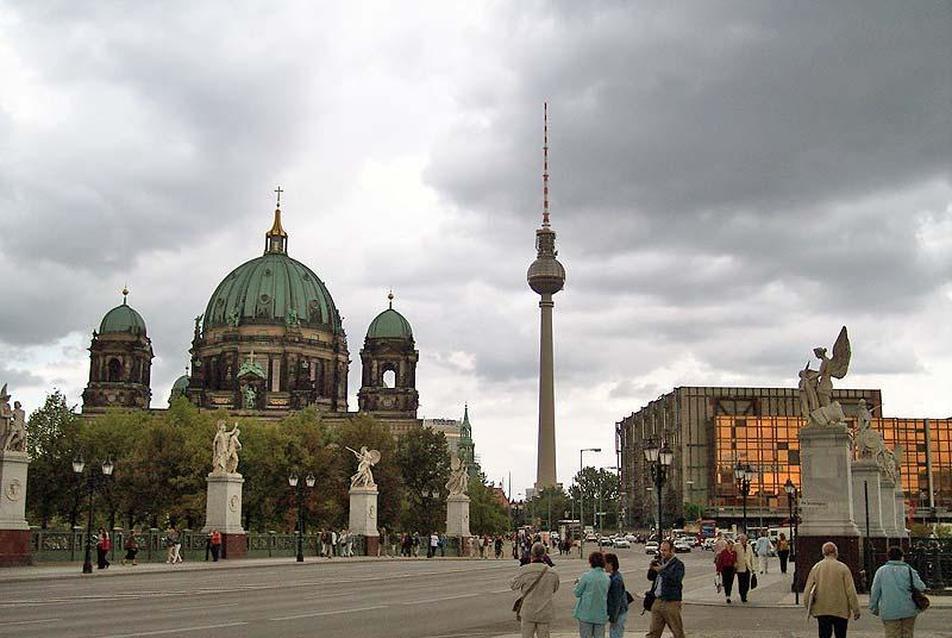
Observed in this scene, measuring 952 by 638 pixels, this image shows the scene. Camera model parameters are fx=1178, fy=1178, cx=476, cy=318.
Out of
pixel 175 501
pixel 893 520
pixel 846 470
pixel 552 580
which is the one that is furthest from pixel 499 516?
pixel 552 580

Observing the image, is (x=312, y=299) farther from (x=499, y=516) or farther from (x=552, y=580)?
(x=552, y=580)

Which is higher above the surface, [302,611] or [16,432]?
[16,432]

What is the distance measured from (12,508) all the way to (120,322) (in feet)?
384

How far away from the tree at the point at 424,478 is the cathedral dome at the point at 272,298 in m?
55.2

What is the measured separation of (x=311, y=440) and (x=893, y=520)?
52.5 m

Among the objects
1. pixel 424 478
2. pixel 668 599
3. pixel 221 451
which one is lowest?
pixel 668 599

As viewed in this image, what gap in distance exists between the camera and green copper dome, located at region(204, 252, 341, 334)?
15712cm

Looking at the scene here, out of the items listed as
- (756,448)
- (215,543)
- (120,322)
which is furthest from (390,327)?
(215,543)

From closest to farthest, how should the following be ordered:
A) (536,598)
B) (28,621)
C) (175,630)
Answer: (536,598)
(175,630)
(28,621)

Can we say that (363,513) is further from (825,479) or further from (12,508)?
(825,479)

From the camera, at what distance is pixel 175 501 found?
267 ft

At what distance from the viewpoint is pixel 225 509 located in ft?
181

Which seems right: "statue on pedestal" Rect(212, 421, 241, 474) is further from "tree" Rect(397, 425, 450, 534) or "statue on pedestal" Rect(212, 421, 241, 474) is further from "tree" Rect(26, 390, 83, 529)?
"tree" Rect(397, 425, 450, 534)

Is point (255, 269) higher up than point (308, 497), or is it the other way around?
point (255, 269)
